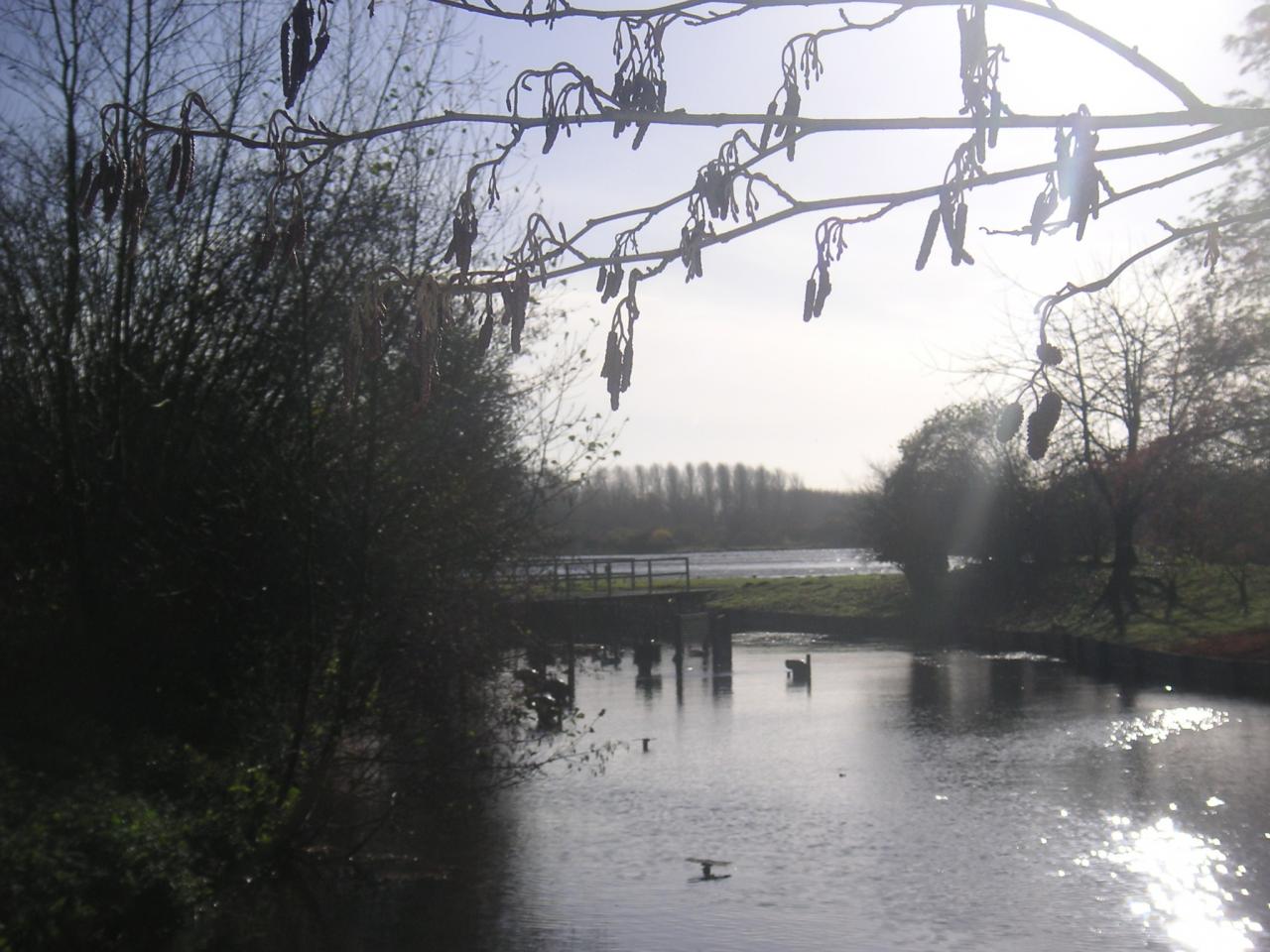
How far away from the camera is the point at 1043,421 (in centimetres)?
343

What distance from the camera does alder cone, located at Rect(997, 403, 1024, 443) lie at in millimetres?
3520

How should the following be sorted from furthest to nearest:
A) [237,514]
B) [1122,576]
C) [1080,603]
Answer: [1080,603] → [1122,576] → [237,514]

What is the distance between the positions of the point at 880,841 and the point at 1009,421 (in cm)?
1078

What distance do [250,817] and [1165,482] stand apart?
23192 millimetres

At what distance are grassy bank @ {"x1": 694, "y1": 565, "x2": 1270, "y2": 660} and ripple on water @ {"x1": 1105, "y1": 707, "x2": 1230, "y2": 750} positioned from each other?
4981 millimetres

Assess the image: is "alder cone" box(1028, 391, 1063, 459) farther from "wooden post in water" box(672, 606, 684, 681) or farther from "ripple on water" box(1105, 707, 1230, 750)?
"wooden post in water" box(672, 606, 684, 681)

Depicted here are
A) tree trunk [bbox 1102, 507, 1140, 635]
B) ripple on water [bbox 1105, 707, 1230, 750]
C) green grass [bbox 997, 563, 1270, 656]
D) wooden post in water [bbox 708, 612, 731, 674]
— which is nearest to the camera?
ripple on water [bbox 1105, 707, 1230, 750]

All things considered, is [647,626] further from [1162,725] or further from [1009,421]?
[1009,421]

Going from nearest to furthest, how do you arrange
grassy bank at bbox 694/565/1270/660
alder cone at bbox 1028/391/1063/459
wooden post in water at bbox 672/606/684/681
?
alder cone at bbox 1028/391/1063/459 → grassy bank at bbox 694/565/1270/660 → wooden post in water at bbox 672/606/684/681

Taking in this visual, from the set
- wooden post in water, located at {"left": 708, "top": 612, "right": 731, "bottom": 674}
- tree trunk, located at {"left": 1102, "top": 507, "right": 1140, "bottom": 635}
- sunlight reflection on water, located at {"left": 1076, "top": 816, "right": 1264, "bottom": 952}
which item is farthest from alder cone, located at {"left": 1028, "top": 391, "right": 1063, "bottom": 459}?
tree trunk, located at {"left": 1102, "top": 507, "right": 1140, "bottom": 635}

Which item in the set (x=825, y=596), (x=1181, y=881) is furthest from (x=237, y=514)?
(x=825, y=596)

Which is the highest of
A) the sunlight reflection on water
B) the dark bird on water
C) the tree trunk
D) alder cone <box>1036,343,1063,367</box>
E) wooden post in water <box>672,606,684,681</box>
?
alder cone <box>1036,343,1063,367</box>

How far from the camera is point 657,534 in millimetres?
58500

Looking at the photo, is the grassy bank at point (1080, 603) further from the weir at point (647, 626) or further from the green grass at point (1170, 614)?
the weir at point (647, 626)
